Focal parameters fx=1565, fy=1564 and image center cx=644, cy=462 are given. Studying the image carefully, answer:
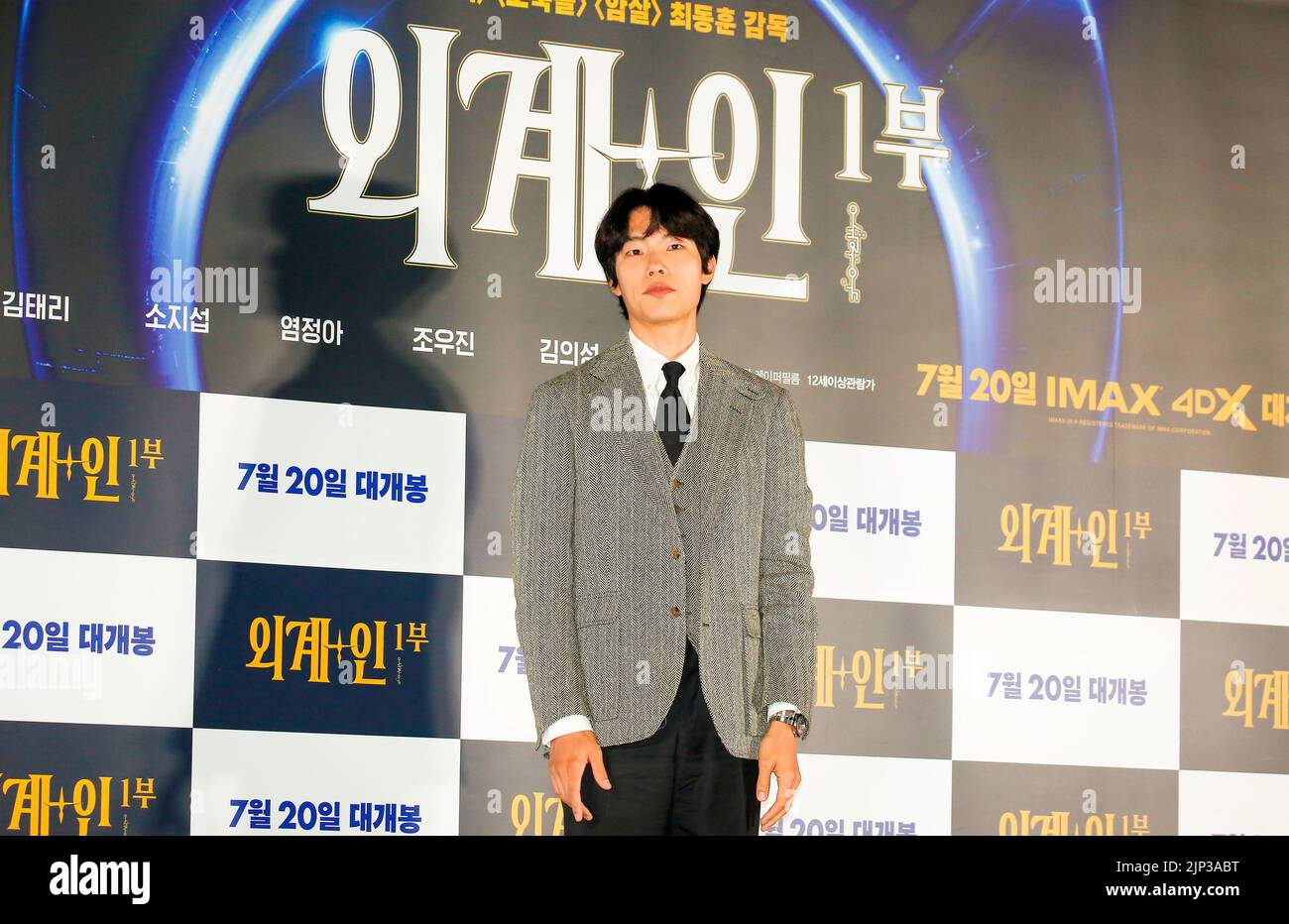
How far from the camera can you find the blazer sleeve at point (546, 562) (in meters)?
2.88

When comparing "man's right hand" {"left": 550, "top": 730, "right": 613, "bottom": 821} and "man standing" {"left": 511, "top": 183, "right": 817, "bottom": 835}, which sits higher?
"man standing" {"left": 511, "top": 183, "right": 817, "bottom": 835}

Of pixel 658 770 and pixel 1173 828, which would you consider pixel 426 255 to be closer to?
pixel 658 770

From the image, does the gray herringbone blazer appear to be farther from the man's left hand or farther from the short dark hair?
the short dark hair

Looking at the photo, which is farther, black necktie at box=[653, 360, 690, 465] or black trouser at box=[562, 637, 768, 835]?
black necktie at box=[653, 360, 690, 465]

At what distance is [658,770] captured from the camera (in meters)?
2.87

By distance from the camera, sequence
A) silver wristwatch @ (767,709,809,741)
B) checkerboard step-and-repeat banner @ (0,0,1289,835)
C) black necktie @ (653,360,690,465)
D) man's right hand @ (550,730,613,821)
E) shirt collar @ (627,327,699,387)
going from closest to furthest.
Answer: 1. man's right hand @ (550,730,613,821)
2. silver wristwatch @ (767,709,809,741)
3. black necktie @ (653,360,690,465)
4. shirt collar @ (627,327,699,387)
5. checkerboard step-and-repeat banner @ (0,0,1289,835)

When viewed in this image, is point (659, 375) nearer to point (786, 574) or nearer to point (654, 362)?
point (654, 362)

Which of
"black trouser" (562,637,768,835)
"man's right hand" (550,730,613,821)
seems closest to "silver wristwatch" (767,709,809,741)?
"black trouser" (562,637,768,835)

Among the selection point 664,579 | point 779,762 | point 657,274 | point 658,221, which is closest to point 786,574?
point 664,579

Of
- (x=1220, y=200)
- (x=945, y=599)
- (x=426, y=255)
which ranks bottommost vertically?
(x=945, y=599)

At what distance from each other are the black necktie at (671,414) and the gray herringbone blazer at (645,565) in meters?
0.04

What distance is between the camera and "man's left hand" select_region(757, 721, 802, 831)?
289 cm
